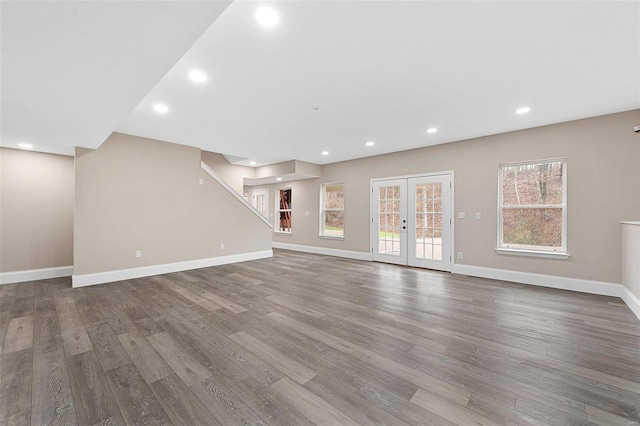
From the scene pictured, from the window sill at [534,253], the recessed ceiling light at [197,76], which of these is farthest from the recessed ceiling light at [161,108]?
the window sill at [534,253]

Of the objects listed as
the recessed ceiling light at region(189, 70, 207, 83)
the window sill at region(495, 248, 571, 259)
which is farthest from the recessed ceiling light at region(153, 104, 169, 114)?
the window sill at region(495, 248, 571, 259)

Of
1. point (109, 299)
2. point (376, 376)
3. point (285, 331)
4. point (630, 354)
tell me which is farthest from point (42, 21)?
point (630, 354)

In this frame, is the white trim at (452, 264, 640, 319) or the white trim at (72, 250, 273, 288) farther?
the white trim at (72, 250, 273, 288)

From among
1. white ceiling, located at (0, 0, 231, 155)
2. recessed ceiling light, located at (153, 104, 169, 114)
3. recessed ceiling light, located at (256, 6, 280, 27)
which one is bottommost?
white ceiling, located at (0, 0, 231, 155)

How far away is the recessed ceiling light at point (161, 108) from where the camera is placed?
3410mm

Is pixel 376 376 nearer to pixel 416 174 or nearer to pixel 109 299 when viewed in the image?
pixel 109 299

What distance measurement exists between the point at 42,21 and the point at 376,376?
315 cm

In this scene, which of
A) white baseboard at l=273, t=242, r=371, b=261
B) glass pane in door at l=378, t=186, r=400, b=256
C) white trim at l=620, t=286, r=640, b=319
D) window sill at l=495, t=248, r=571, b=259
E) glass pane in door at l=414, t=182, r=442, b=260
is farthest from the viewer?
white baseboard at l=273, t=242, r=371, b=261

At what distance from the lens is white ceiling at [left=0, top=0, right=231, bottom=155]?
1414 mm

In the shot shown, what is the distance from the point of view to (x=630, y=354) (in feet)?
7.14

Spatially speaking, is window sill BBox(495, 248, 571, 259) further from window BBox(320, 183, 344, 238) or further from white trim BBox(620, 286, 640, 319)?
window BBox(320, 183, 344, 238)

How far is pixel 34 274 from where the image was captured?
15.3ft

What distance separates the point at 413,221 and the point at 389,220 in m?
0.65

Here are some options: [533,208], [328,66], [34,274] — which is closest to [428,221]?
[533,208]
